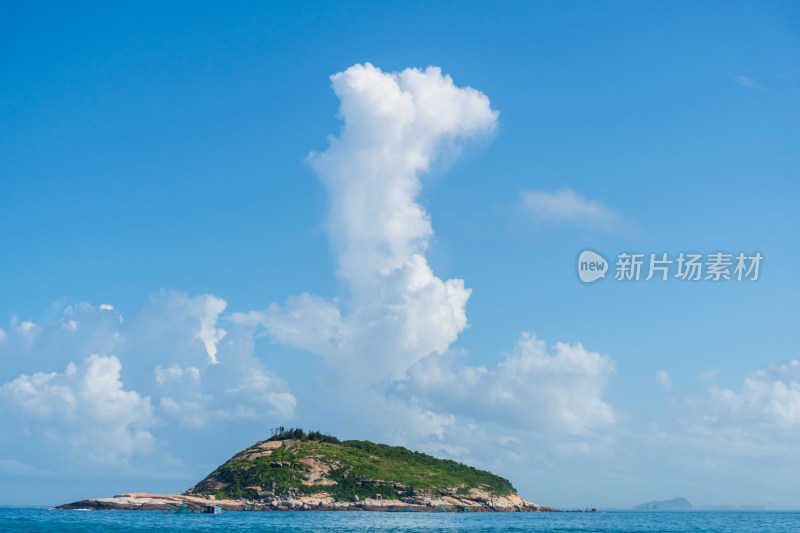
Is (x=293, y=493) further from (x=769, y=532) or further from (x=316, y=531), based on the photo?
(x=769, y=532)

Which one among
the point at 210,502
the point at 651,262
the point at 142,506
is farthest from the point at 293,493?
the point at 651,262

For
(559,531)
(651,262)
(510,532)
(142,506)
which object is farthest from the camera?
(142,506)

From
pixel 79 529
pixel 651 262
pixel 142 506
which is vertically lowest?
pixel 142 506

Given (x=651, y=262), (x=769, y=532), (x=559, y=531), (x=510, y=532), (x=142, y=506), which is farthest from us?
(x=142, y=506)

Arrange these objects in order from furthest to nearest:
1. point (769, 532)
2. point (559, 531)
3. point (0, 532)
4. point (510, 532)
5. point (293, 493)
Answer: point (293, 493), point (769, 532), point (559, 531), point (510, 532), point (0, 532)

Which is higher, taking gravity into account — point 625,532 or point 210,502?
point 625,532

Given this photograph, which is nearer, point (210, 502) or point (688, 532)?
point (688, 532)

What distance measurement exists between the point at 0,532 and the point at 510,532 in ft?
237

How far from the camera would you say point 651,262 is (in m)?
69.5

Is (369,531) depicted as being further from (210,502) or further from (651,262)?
(210,502)

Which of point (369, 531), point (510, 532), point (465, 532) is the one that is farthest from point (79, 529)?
point (510, 532)

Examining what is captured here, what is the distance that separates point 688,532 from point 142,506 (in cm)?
13659

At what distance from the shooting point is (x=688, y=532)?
11238 centimetres

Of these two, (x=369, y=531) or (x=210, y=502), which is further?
(x=210, y=502)
